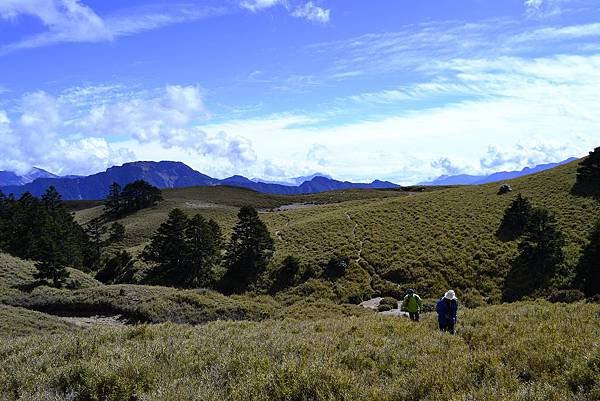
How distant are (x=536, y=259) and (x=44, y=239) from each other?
47.3 meters

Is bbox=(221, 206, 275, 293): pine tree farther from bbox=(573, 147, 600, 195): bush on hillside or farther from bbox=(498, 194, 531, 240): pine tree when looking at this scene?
bbox=(573, 147, 600, 195): bush on hillside

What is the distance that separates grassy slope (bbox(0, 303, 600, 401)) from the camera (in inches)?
219

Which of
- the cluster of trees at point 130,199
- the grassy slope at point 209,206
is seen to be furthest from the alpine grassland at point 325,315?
the cluster of trees at point 130,199

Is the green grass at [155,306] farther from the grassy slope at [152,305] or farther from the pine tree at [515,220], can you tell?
the pine tree at [515,220]

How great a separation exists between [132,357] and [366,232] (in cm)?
5187

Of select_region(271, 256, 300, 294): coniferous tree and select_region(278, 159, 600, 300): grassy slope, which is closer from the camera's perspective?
select_region(278, 159, 600, 300): grassy slope

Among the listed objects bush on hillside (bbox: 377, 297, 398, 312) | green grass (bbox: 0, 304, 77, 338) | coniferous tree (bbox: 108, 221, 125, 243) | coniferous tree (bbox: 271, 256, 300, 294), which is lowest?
bush on hillside (bbox: 377, 297, 398, 312)

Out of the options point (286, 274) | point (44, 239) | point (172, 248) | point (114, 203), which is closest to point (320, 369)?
A: point (286, 274)

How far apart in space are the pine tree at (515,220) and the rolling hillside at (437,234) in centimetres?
125

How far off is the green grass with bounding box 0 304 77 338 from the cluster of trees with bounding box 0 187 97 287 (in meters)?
16.3

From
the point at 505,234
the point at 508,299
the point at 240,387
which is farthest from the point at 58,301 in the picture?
the point at 505,234

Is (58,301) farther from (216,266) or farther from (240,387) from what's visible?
(240,387)

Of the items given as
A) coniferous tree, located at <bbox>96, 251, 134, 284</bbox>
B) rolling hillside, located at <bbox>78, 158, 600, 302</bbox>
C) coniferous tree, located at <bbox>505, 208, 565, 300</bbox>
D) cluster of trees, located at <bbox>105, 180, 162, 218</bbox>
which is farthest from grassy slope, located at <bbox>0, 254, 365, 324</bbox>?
cluster of trees, located at <bbox>105, 180, 162, 218</bbox>

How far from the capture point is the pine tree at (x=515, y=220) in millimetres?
48588
